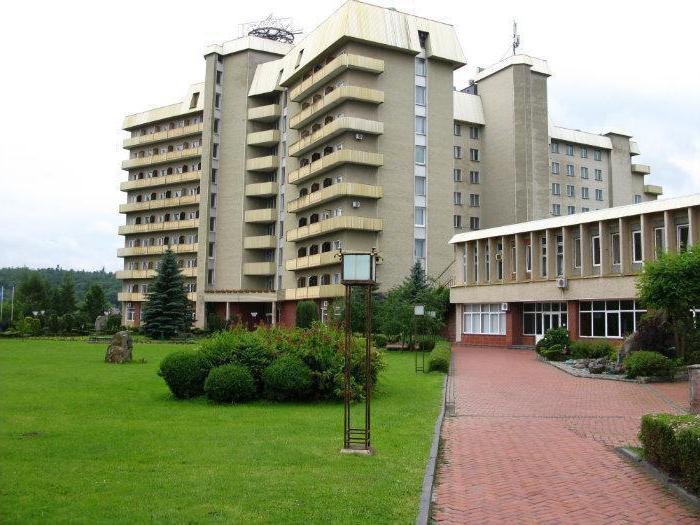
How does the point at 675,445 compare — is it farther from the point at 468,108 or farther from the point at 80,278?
the point at 80,278

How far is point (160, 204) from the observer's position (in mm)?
84938

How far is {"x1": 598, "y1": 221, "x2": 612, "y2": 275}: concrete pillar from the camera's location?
4006cm

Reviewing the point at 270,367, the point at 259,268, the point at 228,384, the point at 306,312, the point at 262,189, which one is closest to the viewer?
the point at 228,384

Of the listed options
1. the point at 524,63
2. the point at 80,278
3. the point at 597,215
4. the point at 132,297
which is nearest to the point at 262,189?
the point at 132,297

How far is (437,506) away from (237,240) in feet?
217

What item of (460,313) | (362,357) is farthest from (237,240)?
(362,357)

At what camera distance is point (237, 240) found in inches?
2867

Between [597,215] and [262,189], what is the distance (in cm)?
3921

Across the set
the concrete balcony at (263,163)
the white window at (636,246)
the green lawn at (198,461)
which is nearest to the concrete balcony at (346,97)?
the concrete balcony at (263,163)

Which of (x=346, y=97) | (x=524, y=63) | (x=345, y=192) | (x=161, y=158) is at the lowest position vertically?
(x=345, y=192)

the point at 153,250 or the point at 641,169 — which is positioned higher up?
the point at 641,169

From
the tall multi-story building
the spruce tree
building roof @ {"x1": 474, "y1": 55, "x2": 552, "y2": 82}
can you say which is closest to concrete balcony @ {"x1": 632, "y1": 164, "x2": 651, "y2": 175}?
the tall multi-story building

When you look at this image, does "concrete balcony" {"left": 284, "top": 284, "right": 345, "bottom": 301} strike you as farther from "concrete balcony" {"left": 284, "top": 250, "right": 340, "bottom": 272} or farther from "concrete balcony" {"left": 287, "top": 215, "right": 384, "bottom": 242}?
"concrete balcony" {"left": 287, "top": 215, "right": 384, "bottom": 242}

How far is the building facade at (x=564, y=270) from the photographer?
3741 centimetres
